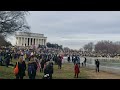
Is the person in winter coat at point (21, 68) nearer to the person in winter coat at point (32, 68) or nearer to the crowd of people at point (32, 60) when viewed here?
the crowd of people at point (32, 60)

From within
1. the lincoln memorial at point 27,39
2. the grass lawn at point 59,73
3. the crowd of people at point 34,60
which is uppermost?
the lincoln memorial at point 27,39

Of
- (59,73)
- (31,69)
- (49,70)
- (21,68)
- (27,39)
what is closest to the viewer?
(21,68)

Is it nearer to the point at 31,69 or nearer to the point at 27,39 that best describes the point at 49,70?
the point at 31,69

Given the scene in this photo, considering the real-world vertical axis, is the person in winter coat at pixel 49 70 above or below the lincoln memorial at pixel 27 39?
below

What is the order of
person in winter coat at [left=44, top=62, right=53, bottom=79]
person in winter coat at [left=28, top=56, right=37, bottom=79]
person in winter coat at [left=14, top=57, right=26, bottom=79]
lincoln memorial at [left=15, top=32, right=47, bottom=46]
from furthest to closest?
lincoln memorial at [left=15, top=32, right=47, bottom=46] < person in winter coat at [left=44, top=62, right=53, bottom=79] < person in winter coat at [left=28, top=56, right=37, bottom=79] < person in winter coat at [left=14, top=57, right=26, bottom=79]

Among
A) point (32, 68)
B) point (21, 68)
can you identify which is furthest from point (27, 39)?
point (21, 68)

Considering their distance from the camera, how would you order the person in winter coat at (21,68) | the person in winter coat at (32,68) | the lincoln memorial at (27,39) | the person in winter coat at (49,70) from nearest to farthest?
1. the person in winter coat at (21,68)
2. the person in winter coat at (32,68)
3. the person in winter coat at (49,70)
4. the lincoln memorial at (27,39)

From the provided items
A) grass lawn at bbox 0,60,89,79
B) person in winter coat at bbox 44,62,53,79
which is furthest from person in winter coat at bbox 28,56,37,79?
person in winter coat at bbox 44,62,53,79

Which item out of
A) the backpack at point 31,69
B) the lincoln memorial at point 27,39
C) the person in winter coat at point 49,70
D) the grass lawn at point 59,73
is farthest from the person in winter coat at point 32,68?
the lincoln memorial at point 27,39

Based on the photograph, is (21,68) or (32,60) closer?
(21,68)

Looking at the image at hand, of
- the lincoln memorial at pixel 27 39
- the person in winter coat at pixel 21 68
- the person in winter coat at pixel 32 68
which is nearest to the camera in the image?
the person in winter coat at pixel 21 68

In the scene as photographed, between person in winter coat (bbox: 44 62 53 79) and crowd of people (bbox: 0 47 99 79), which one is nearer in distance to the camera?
crowd of people (bbox: 0 47 99 79)

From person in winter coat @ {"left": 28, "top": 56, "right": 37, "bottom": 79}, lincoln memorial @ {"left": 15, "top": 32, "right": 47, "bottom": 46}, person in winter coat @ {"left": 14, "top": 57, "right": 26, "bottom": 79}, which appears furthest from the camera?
lincoln memorial @ {"left": 15, "top": 32, "right": 47, "bottom": 46}

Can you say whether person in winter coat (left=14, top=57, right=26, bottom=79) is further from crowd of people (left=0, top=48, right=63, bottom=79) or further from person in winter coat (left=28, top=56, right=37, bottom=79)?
person in winter coat (left=28, top=56, right=37, bottom=79)
